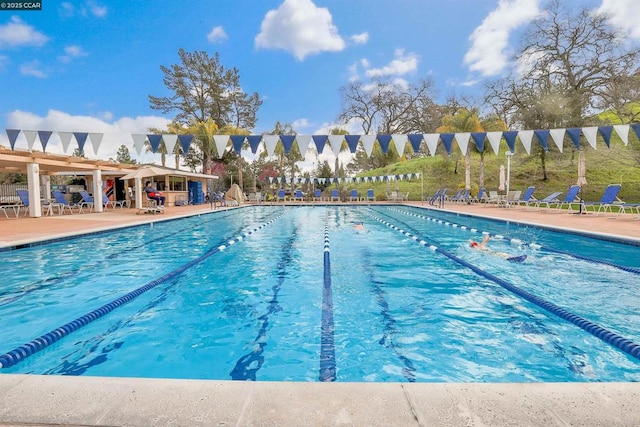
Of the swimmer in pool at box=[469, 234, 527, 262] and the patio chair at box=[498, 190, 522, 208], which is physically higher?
the patio chair at box=[498, 190, 522, 208]

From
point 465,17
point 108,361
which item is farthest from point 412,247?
point 465,17

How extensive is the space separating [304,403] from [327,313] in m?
2.34

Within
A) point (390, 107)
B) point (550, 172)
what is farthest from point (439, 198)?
point (390, 107)

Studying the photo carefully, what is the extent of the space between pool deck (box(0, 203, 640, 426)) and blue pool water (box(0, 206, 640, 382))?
943 millimetres

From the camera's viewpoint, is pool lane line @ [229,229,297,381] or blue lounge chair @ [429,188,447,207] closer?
pool lane line @ [229,229,297,381]

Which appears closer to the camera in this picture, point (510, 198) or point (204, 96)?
point (510, 198)

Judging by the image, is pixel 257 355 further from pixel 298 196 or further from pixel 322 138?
pixel 298 196

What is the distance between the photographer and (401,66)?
34469 mm

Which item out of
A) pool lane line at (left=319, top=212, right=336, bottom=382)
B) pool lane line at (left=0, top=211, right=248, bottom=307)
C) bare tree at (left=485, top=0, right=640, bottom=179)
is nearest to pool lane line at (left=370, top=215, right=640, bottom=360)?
pool lane line at (left=319, top=212, right=336, bottom=382)

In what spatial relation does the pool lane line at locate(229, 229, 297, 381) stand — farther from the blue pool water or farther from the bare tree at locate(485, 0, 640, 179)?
the bare tree at locate(485, 0, 640, 179)

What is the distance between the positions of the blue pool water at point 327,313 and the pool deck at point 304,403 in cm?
94

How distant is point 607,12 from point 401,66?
1626cm

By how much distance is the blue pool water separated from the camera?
9.06ft

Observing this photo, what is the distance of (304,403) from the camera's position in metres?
1.58
